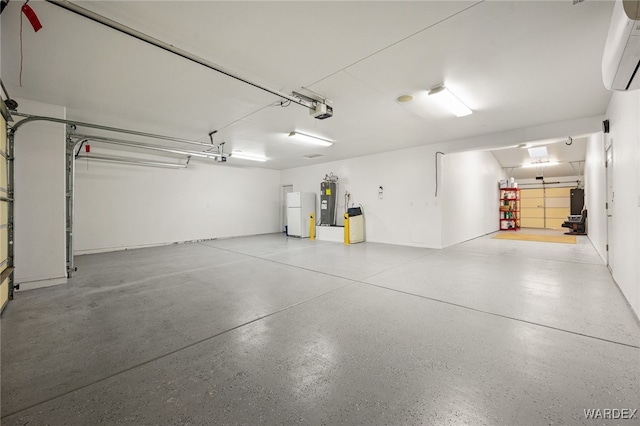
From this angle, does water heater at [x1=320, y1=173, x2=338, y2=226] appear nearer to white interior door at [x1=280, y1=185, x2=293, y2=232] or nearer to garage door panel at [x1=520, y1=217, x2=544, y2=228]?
white interior door at [x1=280, y1=185, x2=293, y2=232]

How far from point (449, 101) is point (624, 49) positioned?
7.16 feet

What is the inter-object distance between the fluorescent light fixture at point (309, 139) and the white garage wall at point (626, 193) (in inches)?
186

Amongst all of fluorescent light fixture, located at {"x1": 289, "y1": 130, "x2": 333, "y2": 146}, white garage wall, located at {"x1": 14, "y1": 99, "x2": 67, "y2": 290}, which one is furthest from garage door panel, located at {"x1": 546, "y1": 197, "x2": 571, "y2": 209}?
white garage wall, located at {"x1": 14, "y1": 99, "x2": 67, "y2": 290}

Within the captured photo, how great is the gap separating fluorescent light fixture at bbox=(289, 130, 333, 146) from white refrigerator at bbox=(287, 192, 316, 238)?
9.94 ft

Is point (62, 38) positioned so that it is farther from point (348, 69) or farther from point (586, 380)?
point (586, 380)

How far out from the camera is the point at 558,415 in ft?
4.34

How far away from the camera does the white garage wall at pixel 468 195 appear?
6771mm

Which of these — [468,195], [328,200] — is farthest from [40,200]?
[468,195]

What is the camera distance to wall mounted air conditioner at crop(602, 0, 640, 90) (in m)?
1.50

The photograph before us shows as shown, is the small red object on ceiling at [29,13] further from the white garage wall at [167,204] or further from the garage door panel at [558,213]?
the garage door panel at [558,213]

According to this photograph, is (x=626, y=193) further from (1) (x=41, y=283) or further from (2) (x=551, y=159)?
(2) (x=551, y=159)

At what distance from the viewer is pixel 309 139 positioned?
5.95 metres

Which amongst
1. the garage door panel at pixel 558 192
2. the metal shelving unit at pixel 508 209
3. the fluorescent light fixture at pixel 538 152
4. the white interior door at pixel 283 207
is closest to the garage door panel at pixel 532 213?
the garage door panel at pixel 558 192

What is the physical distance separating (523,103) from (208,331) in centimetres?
542
